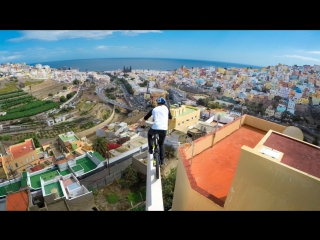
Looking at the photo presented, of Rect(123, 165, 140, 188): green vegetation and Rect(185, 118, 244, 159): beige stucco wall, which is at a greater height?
Rect(185, 118, 244, 159): beige stucco wall

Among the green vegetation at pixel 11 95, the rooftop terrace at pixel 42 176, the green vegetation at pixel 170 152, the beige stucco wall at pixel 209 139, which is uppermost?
the beige stucco wall at pixel 209 139

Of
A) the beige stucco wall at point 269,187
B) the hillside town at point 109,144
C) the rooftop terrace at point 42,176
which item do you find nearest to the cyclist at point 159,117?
the hillside town at point 109,144

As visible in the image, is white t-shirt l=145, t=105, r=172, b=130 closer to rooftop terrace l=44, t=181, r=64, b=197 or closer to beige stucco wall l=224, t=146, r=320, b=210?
beige stucco wall l=224, t=146, r=320, b=210

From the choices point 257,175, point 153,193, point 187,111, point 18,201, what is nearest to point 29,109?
point 187,111

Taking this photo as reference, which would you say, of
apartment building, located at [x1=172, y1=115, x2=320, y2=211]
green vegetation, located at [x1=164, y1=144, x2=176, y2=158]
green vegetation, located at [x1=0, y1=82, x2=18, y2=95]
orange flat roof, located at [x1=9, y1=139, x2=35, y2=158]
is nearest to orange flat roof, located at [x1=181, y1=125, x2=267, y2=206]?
apartment building, located at [x1=172, y1=115, x2=320, y2=211]

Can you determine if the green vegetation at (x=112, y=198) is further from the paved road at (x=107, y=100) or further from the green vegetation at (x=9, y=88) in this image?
the green vegetation at (x=9, y=88)
